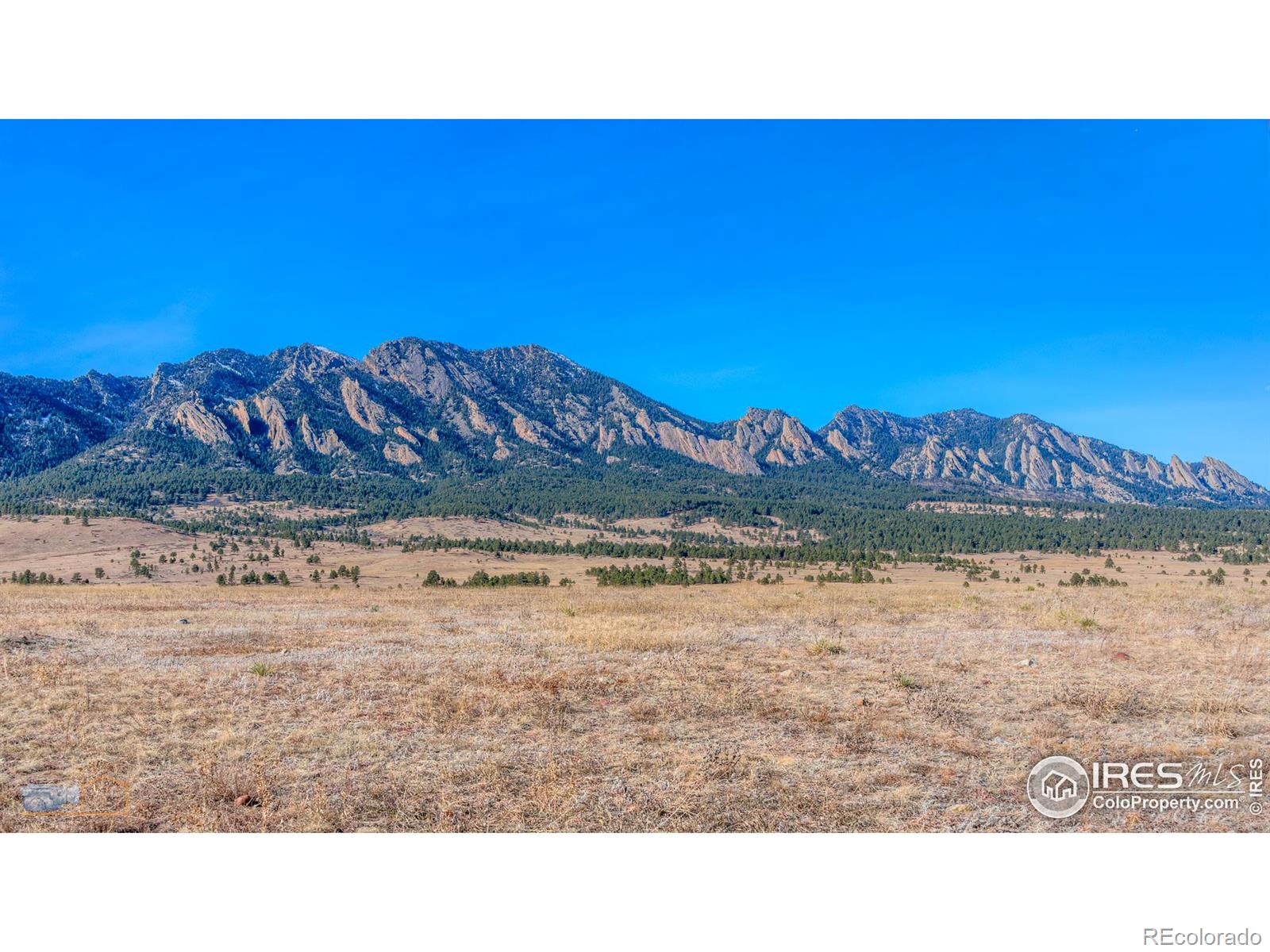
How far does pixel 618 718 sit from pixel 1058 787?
512 centimetres

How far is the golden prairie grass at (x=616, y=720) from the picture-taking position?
6141 millimetres

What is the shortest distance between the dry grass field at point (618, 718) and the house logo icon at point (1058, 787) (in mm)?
144

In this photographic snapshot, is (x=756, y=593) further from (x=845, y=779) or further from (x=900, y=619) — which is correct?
(x=845, y=779)

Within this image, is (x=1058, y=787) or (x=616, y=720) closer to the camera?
(x=1058, y=787)

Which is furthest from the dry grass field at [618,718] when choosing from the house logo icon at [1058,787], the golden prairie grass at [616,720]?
the house logo icon at [1058,787]

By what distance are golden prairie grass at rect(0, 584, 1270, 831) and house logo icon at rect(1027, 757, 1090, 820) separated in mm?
166

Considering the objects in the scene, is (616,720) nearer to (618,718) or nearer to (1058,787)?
(618,718)

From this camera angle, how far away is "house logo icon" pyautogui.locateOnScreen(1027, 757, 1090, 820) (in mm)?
6000

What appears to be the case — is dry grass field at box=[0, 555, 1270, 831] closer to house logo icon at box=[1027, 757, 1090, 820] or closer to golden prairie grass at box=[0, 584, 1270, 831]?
golden prairie grass at box=[0, 584, 1270, 831]

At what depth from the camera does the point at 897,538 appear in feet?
408

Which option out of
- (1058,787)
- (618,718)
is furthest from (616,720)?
(1058,787)

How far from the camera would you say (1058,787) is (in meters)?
6.20

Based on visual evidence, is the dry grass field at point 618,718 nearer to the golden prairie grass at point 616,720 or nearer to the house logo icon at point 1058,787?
the golden prairie grass at point 616,720
